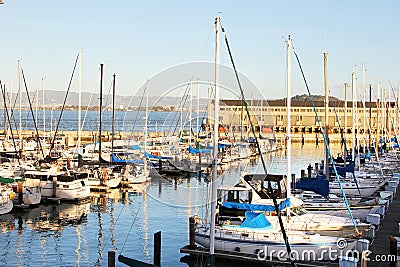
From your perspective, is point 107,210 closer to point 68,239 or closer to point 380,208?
point 68,239

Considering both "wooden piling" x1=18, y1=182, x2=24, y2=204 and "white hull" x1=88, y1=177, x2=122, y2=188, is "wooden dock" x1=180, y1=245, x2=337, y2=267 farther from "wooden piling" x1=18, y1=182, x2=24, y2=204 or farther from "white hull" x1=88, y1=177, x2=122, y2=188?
"white hull" x1=88, y1=177, x2=122, y2=188

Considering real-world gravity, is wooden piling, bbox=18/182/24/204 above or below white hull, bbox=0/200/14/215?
above

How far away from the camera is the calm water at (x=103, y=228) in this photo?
2637 centimetres

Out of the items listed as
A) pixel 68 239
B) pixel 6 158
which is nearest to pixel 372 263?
pixel 68 239

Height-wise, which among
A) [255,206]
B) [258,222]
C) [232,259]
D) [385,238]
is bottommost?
[232,259]

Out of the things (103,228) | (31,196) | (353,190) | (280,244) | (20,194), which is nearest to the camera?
(280,244)

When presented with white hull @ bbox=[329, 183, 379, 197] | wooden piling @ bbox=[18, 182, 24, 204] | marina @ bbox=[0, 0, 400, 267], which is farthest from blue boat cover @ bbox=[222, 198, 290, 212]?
wooden piling @ bbox=[18, 182, 24, 204]

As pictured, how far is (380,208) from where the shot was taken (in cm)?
2927

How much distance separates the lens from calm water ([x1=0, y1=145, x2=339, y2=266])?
26.4 m

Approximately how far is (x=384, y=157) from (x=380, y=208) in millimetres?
35774

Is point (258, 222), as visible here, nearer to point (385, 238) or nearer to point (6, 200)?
point (385, 238)

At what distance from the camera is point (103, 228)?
32.2 meters

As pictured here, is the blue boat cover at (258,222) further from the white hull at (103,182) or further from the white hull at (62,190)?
the white hull at (103,182)

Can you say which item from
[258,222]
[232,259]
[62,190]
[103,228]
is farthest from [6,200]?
[258,222]
